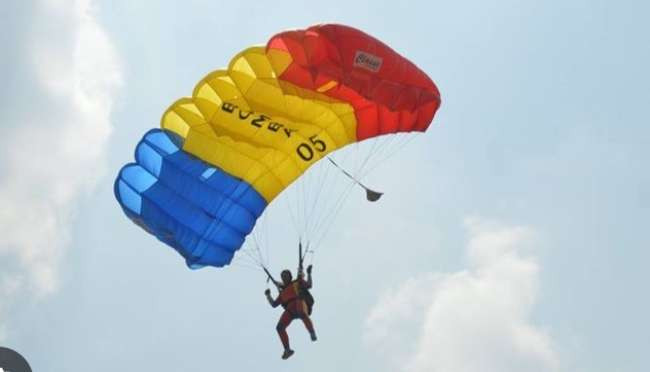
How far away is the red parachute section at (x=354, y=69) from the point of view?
14883mm

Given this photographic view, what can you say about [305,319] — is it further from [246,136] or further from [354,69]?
[354,69]

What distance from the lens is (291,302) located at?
15.5 meters

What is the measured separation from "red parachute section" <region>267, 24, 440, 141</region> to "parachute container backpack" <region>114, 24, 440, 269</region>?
0.08 feet

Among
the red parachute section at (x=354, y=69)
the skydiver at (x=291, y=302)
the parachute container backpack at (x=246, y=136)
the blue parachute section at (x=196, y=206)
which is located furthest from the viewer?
the blue parachute section at (x=196, y=206)

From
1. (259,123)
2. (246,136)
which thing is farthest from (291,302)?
(259,123)

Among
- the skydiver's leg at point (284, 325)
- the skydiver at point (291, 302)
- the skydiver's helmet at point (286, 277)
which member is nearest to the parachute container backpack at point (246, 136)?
the skydiver's helmet at point (286, 277)

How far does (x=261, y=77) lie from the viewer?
15234mm

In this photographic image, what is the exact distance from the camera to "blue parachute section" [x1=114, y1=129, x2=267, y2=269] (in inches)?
624

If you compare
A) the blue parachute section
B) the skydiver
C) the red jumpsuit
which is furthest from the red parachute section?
the red jumpsuit

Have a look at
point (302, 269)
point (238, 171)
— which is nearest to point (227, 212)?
point (238, 171)

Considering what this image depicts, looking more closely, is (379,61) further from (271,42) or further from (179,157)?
(179,157)

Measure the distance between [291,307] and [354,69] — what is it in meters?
4.41

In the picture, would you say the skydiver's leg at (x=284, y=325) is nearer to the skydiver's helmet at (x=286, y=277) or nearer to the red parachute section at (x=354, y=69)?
the skydiver's helmet at (x=286, y=277)

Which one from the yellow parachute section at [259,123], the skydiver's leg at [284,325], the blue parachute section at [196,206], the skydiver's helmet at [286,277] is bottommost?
the skydiver's leg at [284,325]
